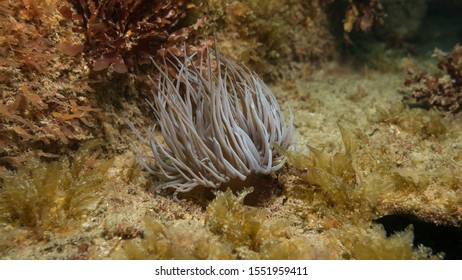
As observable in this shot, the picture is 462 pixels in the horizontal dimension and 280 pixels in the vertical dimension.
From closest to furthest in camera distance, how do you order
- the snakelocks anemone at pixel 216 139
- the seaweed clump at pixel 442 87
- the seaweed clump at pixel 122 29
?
the snakelocks anemone at pixel 216 139 < the seaweed clump at pixel 122 29 < the seaweed clump at pixel 442 87

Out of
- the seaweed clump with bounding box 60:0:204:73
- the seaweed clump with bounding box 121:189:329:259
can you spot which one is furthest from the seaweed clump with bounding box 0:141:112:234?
the seaweed clump with bounding box 60:0:204:73

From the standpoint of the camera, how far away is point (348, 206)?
118 inches

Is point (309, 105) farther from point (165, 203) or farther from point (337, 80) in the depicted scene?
point (165, 203)

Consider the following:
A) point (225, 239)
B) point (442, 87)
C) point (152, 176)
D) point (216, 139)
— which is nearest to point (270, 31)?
point (442, 87)

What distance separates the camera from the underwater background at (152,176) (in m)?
2.60

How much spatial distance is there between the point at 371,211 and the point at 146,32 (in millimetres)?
2866

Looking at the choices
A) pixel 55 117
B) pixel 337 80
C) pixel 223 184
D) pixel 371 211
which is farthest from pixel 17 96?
pixel 337 80

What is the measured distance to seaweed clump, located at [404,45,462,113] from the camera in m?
4.89

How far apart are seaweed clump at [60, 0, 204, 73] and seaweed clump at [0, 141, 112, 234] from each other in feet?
3.52

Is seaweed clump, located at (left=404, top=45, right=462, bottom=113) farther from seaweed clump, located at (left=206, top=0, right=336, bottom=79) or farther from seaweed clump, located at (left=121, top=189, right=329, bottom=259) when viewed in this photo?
seaweed clump, located at (left=121, top=189, right=329, bottom=259)

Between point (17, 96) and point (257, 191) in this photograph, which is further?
point (257, 191)

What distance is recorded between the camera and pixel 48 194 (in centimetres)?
273

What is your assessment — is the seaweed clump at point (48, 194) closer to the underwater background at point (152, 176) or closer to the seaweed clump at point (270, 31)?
the underwater background at point (152, 176)

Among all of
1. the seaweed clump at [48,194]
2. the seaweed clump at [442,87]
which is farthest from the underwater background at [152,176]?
the seaweed clump at [442,87]
